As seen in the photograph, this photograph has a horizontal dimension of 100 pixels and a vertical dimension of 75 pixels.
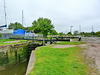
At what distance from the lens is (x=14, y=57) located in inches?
339

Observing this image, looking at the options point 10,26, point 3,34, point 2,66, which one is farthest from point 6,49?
point 10,26

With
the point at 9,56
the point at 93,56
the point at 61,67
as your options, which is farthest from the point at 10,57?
the point at 93,56

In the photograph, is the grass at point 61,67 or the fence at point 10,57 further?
the fence at point 10,57

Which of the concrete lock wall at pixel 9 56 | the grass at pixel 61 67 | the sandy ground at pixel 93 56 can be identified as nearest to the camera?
the grass at pixel 61 67

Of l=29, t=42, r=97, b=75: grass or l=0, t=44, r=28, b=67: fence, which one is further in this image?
l=0, t=44, r=28, b=67: fence

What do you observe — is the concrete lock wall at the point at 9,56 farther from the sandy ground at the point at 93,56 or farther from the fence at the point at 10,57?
the sandy ground at the point at 93,56

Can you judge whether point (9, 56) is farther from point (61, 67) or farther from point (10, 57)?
point (61, 67)

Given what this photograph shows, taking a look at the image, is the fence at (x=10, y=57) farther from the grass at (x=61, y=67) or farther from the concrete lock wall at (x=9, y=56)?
the grass at (x=61, y=67)

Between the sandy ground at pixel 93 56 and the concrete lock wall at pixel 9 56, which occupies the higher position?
the sandy ground at pixel 93 56

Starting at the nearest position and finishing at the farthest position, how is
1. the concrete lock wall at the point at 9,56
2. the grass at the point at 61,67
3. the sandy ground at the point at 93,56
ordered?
the grass at the point at 61,67 < the sandy ground at the point at 93,56 < the concrete lock wall at the point at 9,56

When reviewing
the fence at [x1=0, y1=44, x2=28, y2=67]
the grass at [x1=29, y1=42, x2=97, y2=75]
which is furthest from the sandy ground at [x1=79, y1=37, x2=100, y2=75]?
the fence at [x1=0, y1=44, x2=28, y2=67]

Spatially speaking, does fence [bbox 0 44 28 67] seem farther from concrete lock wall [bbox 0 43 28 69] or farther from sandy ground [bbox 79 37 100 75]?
sandy ground [bbox 79 37 100 75]

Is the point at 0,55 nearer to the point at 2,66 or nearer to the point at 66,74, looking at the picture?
the point at 2,66

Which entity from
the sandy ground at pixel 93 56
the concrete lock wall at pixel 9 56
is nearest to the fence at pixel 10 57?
the concrete lock wall at pixel 9 56
